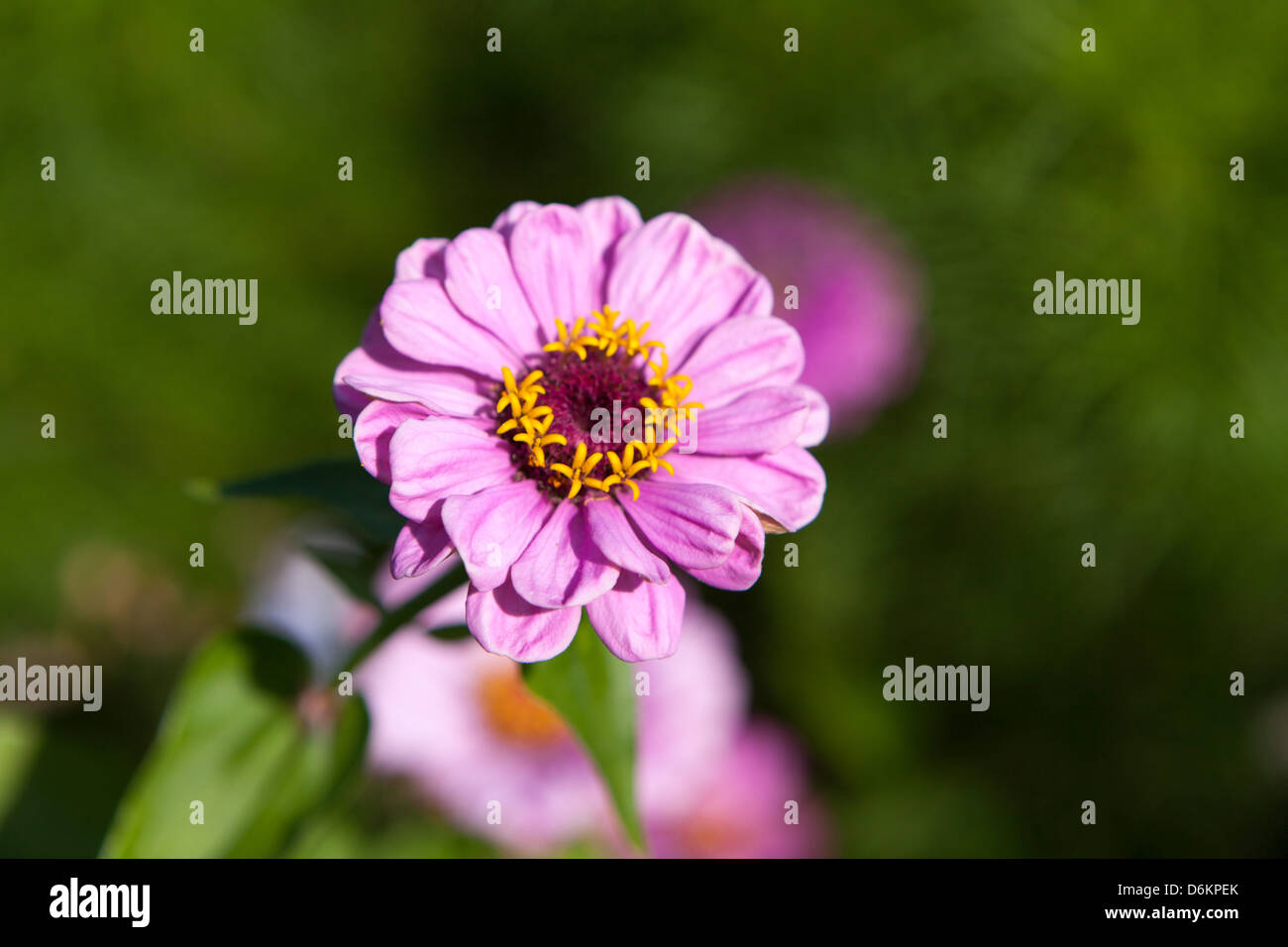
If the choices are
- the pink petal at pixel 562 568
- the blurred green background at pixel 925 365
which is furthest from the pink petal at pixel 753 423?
the blurred green background at pixel 925 365

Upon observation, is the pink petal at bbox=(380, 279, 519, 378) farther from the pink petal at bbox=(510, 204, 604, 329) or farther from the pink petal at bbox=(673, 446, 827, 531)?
the pink petal at bbox=(673, 446, 827, 531)

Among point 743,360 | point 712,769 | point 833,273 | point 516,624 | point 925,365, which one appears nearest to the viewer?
point 516,624

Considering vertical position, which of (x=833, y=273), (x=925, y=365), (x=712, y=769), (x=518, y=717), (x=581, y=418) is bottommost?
(x=712, y=769)

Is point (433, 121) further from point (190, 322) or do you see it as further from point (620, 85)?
point (190, 322)

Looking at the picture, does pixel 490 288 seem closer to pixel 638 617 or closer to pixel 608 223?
pixel 608 223

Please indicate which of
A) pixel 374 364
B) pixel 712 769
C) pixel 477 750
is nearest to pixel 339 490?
pixel 374 364

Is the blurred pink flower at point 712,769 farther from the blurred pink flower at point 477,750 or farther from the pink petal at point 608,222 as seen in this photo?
the pink petal at point 608,222
